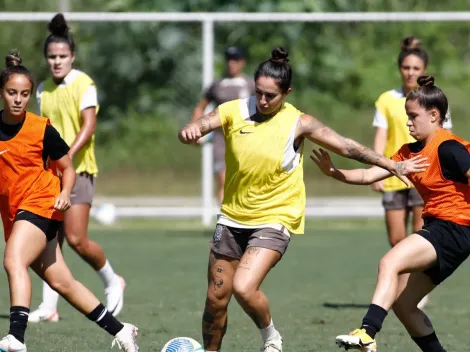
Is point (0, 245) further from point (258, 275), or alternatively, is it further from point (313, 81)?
point (258, 275)

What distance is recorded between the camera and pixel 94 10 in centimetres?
2303

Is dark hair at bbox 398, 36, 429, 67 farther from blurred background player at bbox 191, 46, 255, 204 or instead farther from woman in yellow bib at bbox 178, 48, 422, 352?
blurred background player at bbox 191, 46, 255, 204

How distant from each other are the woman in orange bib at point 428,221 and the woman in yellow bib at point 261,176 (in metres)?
0.20

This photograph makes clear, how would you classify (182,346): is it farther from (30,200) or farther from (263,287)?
(263,287)

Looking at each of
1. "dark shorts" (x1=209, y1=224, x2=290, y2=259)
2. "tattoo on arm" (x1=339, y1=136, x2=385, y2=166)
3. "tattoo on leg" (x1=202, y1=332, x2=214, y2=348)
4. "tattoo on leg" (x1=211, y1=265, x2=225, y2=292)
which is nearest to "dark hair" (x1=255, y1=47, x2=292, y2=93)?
"tattoo on arm" (x1=339, y1=136, x2=385, y2=166)

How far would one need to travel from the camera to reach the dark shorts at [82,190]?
878cm

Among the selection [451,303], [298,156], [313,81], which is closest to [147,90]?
[313,81]

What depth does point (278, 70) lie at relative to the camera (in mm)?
6504

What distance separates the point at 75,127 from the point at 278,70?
2.86 meters

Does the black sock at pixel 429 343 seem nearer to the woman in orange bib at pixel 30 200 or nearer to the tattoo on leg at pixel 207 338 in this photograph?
the tattoo on leg at pixel 207 338

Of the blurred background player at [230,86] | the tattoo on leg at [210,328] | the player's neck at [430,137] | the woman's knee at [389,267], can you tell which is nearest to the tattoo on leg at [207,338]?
the tattoo on leg at [210,328]

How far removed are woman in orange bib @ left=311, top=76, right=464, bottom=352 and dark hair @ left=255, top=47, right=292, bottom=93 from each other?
0.50 metres

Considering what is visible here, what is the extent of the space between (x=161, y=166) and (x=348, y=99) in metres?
3.76

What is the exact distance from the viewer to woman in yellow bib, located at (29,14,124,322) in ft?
28.6
